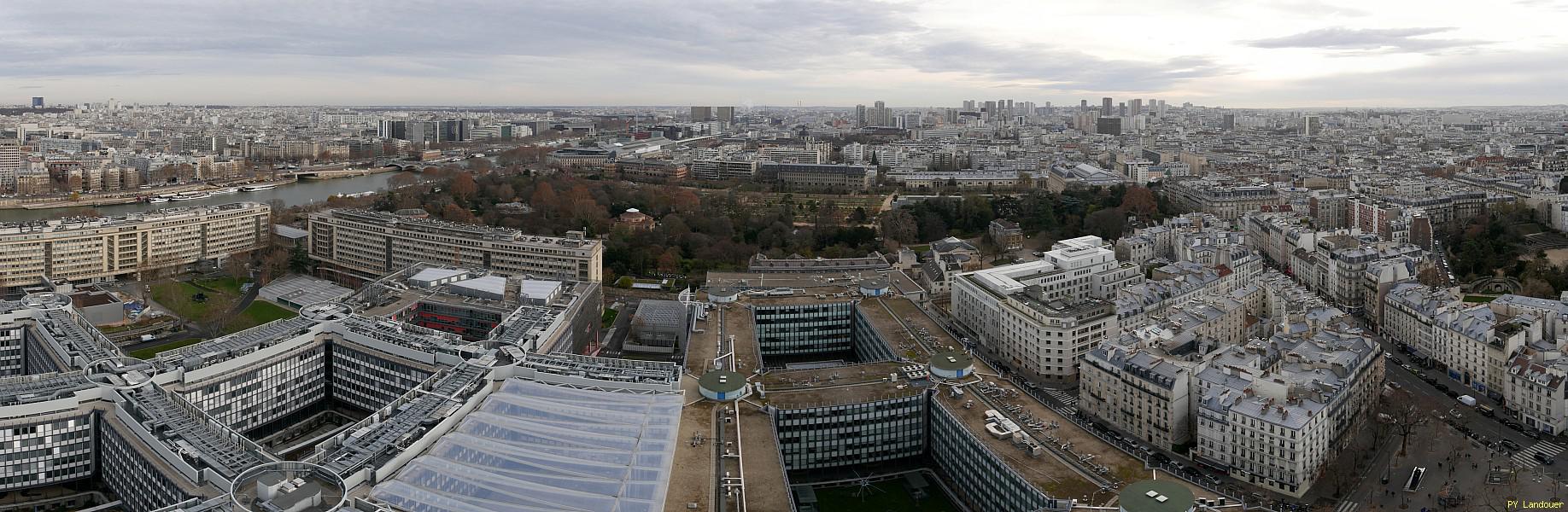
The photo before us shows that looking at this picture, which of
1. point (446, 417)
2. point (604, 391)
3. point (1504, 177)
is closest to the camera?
point (446, 417)

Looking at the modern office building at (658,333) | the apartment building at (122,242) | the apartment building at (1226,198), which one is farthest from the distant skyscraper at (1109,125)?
the modern office building at (658,333)

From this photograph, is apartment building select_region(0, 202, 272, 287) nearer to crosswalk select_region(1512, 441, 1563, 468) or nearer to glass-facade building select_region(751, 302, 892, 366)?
glass-facade building select_region(751, 302, 892, 366)

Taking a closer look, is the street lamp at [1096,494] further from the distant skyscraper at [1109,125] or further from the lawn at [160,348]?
the distant skyscraper at [1109,125]

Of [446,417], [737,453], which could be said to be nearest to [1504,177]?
[737,453]

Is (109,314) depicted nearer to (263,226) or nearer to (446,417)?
(263,226)

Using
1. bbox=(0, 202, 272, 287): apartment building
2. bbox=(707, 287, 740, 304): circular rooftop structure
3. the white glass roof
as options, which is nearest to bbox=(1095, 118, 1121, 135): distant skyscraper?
bbox=(0, 202, 272, 287): apartment building

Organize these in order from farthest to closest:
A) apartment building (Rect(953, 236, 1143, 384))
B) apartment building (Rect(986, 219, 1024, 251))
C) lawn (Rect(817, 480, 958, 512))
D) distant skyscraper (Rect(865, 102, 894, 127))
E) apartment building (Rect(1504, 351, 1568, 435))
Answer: distant skyscraper (Rect(865, 102, 894, 127)), apartment building (Rect(986, 219, 1024, 251)), apartment building (Rect(953, 236, 1143, 384)), apartment building (Rect(1504, 351, 1568, 435)), lawn (Rect(817, 480, 958, 512))

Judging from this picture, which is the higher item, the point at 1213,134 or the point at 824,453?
the point at 1213,134
